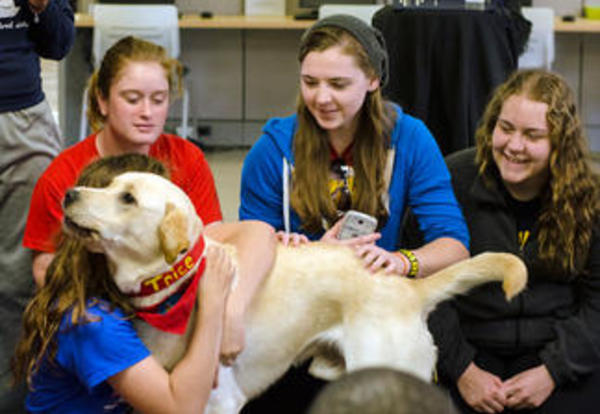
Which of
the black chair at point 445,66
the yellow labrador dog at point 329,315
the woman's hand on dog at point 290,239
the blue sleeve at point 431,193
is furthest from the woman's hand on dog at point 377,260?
the black chair at point 445,66

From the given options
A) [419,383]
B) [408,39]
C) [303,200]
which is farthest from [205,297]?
[408,39]

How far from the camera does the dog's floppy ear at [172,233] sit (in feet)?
5.26

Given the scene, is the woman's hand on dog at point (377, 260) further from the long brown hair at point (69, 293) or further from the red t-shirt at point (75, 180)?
the long brown hair at point (69, 293)

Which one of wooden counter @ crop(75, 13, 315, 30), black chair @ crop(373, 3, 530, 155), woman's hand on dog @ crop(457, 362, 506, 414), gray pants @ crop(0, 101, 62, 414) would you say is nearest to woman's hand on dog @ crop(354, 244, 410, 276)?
woman's hand on dog @ crop(457, 362, 506, 414)

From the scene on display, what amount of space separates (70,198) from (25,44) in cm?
100

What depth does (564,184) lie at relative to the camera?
2229 mm

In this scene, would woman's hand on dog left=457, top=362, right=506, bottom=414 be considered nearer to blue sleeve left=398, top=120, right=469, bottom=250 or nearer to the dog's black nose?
blue sleeve left=398, top=120, right=469, bottom=250

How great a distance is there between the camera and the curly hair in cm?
223

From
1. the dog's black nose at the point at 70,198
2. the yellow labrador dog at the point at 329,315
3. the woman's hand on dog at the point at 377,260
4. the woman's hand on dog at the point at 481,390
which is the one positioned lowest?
the woman's hand on dog at the point at 481,390

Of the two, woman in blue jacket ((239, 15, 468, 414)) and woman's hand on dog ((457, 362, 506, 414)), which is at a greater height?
woman in blue jacket ((239, 15, 468, 414))

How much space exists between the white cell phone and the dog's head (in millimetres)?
626

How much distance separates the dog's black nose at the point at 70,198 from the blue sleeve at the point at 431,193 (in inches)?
41.1

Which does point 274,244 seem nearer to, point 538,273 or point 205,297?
point 205,297

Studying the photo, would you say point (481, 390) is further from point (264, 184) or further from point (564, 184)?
point (264, 184)
